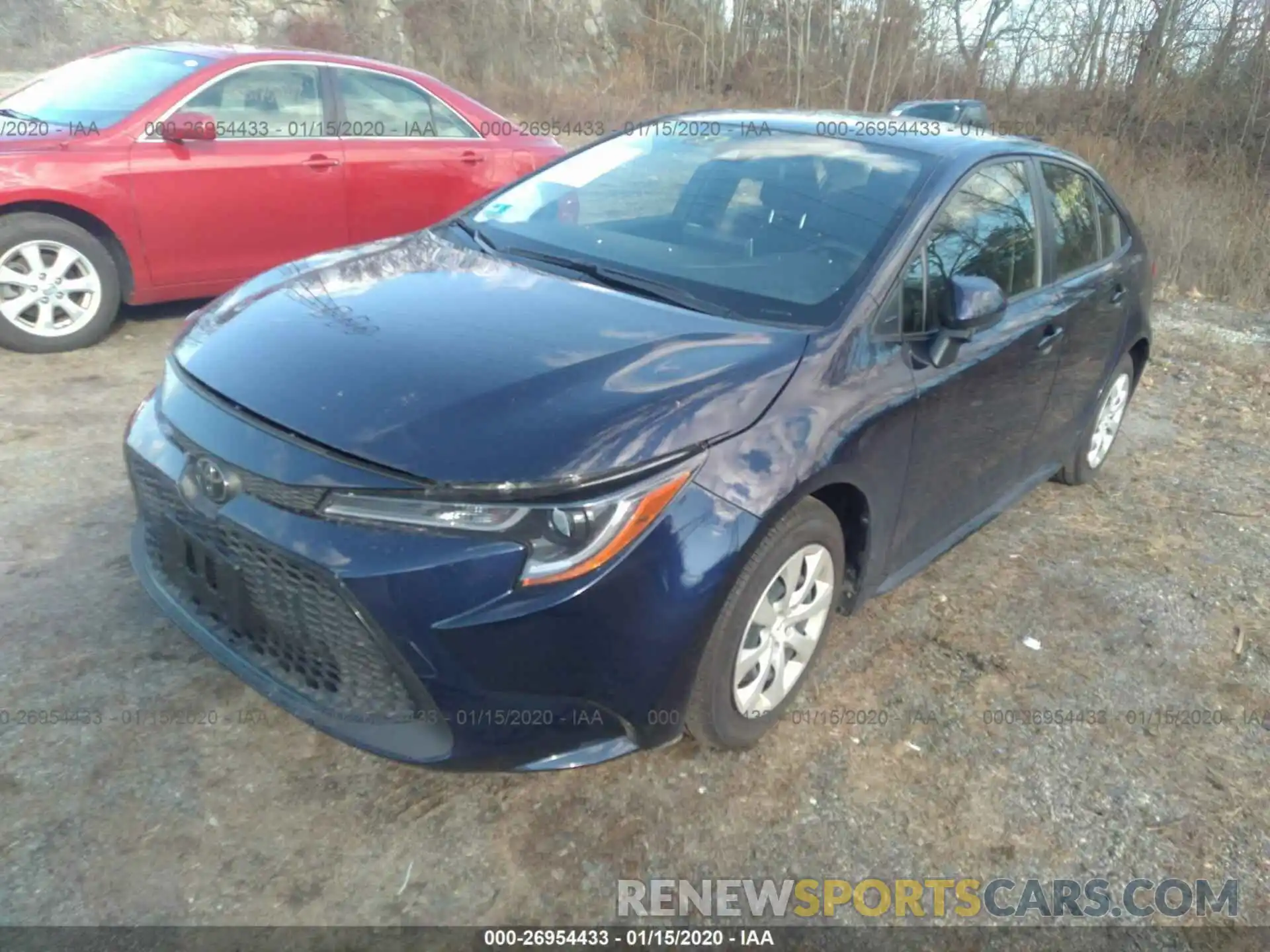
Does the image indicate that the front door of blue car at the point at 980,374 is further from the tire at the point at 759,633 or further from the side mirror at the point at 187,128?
the side mirror at the point at 187,128

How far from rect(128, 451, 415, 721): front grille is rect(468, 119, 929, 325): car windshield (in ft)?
4.64

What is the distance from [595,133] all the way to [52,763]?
16.0 metres

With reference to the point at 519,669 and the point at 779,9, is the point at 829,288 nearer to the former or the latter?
the point at 519,669

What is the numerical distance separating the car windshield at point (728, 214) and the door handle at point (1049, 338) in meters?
0.84

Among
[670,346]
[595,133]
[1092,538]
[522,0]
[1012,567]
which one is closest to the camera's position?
[670,346]

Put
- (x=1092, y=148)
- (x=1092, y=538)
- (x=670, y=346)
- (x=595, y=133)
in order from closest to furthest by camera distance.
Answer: (x=670, y=346), (x=1092, y=538), (x=1092, y=148), (x=595, y=133)

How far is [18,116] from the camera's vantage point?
5523 mm

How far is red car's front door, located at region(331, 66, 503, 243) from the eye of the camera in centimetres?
618

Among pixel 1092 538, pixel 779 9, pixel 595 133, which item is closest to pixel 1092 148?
pixel 595 133

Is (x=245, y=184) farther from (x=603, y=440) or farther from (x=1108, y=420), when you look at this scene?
(x=1108, y=420)

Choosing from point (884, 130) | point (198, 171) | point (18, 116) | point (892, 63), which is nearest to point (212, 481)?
point (884, 130)

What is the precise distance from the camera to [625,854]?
8.07ft

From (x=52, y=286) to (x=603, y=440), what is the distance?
4383 mm

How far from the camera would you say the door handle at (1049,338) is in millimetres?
3695
